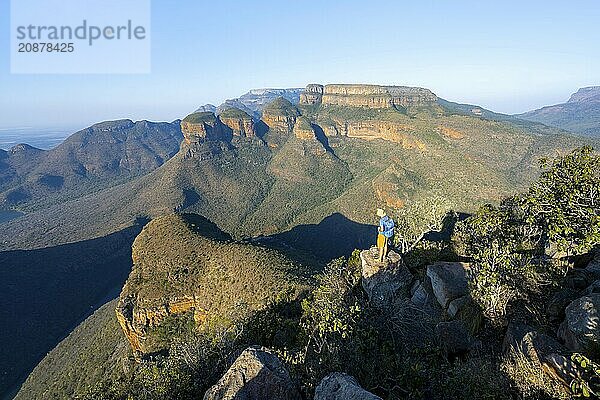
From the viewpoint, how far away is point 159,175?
10769cm

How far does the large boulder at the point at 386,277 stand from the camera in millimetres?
16502

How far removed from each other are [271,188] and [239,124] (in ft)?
112

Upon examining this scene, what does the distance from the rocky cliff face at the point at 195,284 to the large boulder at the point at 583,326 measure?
19.3m

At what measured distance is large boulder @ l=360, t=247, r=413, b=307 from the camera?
16502 mm

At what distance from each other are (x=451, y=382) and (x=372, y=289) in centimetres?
926

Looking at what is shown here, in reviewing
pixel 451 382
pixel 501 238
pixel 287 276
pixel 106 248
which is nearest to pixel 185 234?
pixel 287 276

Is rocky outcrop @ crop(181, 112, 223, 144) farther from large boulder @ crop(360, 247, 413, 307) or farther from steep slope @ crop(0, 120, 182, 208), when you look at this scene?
large boulder @ crop(360, 247, 413, 307)

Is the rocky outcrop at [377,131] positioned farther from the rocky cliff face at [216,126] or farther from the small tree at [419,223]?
the small tree at [419,223]

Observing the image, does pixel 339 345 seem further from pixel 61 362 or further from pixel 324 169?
pixel 324 169

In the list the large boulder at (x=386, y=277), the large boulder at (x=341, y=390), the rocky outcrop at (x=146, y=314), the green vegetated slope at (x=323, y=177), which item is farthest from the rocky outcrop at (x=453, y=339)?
the green vegetated slope at (x=323, y=177)

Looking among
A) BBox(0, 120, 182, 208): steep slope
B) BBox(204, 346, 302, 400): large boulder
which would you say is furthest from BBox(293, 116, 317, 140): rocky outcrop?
BBox(204, 346, 302, 400): large boulder

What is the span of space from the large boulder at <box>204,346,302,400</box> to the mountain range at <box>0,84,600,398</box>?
2622 centimetres

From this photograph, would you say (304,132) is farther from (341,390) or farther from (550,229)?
(341,390)

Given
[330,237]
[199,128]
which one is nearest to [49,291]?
[330,237]
